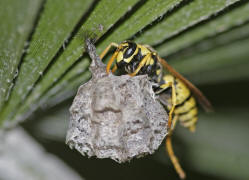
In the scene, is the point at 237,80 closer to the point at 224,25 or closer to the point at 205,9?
the point at 224,25

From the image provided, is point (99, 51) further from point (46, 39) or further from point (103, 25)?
point (46, 39)

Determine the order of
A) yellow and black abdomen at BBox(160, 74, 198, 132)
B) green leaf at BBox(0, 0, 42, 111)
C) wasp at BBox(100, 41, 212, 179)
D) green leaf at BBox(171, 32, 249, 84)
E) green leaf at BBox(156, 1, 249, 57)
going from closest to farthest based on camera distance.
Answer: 1. green leaf at BBox(0, 0, 42, 111)
2. green leaf at BBox(156, 1, 249, 57)
3. wasp at BBox(100, 41, 212, 179)
4. green leaf at BBox(171, 32, 249, 84)
5. yellow and black abdomen at BBox(160, 74, 198, 132)

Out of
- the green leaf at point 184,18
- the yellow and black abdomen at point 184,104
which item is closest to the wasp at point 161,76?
the yellow and black abdomen at point 184,104

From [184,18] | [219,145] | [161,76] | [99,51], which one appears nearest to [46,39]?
[99,51]

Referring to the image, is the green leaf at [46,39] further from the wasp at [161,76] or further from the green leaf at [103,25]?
the wasp at [161,76]

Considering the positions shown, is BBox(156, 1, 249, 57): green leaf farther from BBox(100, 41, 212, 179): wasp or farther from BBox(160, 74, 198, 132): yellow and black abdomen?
BBox(160, 74, 198, 132): yellow and black abdomen

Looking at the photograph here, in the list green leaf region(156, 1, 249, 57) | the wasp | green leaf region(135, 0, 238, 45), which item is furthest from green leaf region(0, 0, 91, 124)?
green leaf region(156, 1, 249, 57)
